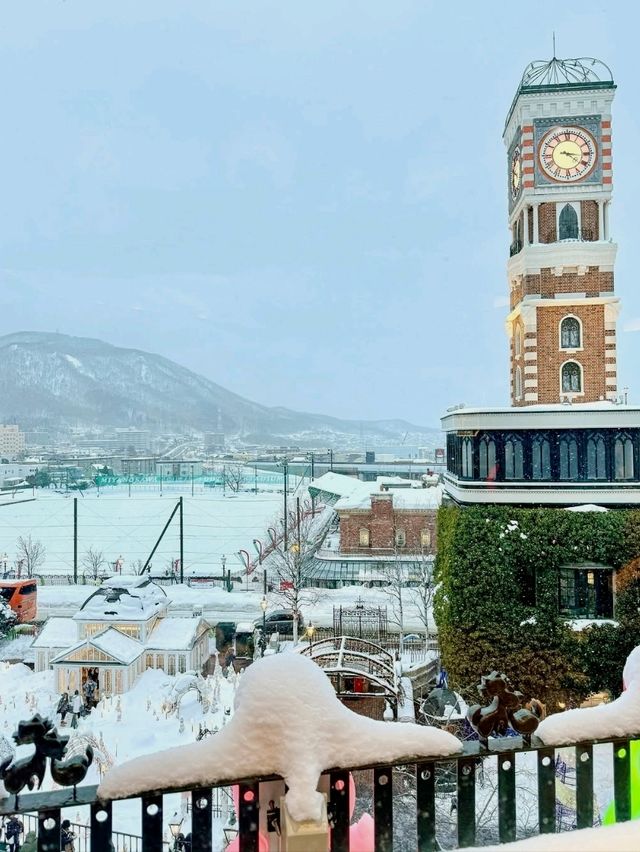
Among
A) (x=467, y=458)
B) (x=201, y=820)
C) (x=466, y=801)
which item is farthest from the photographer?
(x=467, y=458)

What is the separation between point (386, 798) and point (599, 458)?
14801mm

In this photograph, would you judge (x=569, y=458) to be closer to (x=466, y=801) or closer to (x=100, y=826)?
(x=466, y=801)

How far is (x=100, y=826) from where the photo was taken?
1.97m

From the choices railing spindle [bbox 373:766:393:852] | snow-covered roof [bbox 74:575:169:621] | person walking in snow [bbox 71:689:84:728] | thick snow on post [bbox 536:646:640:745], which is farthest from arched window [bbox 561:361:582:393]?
railing spindle [bbox 373:766:393:852]

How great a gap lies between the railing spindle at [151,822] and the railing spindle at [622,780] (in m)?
1.83

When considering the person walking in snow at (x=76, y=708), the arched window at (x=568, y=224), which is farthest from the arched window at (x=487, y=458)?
the person walking in snow at (x=76, y=708)

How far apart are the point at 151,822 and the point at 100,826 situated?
0.55 feet

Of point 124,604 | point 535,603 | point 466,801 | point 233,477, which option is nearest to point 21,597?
point 124,604

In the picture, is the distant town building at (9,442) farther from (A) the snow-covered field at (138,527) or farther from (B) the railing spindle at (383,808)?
(B) the railing spindle at (383,808)

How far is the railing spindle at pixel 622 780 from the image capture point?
2428 mm

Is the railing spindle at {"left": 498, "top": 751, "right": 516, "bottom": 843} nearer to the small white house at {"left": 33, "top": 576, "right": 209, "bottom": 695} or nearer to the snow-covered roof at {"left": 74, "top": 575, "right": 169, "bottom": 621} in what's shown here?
the small white house at {"left": 33, "top": 576, "right": 209, "bottom": 695}

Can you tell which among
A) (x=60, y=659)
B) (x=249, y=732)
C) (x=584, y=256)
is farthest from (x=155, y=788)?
(x=584, y=256)

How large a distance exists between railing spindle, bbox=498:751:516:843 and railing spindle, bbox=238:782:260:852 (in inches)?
39.1

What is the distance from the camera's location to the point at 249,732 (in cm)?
199
